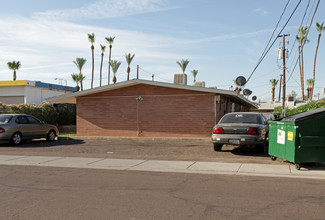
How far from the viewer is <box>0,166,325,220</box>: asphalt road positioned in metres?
5.29

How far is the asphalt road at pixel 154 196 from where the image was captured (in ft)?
17.3

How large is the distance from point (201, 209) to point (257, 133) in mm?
6719

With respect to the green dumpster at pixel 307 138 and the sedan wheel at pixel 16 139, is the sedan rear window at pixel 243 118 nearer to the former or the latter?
the green dumpster at pixel 307 138

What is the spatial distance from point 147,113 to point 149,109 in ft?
0.86

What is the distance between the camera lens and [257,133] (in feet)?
38.0

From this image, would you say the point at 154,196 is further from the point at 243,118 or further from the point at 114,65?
the point at 114,65

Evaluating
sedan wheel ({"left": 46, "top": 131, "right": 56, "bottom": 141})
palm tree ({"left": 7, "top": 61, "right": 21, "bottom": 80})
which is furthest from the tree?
sedan wheel ({"left": 46, "top": 131, "right": 56, "bottom": 141})

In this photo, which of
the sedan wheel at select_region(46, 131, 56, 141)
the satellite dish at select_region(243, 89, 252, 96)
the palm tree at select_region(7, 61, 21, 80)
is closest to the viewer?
the sedan wheel at select_region(46, 131, 56, 141)

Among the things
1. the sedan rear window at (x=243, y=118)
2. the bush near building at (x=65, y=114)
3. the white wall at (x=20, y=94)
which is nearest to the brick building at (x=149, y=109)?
the sedan rear window at (x=243, y=118)

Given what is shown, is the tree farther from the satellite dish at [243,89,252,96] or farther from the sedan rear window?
the sedan rear window

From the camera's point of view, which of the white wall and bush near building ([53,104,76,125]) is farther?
the white wall

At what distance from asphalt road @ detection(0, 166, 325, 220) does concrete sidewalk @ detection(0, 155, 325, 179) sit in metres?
0.61

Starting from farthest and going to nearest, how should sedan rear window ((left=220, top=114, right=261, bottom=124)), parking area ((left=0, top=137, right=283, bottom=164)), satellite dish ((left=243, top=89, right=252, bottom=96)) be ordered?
satellite dish ((left=243, top=89, right=252, bottom=96))
sedan rear window ((left=220, top=114, right=261, bottom=124))
parking area ((left=0, top=137, right=283, bottom=164))

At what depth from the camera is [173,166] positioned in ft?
31.9
